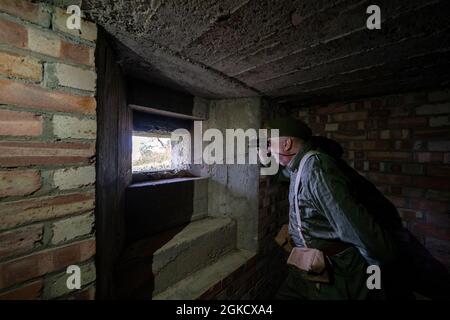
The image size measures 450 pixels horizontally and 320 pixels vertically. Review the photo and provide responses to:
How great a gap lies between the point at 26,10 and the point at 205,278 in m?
1.82

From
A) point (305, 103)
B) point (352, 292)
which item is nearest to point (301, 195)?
point (352, 292)

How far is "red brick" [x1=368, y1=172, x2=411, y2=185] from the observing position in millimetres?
2002

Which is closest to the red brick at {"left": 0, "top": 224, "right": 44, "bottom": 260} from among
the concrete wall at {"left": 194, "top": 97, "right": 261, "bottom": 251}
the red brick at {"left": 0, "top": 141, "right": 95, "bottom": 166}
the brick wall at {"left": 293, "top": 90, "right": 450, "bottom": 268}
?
the red brick at {"left": 0, "top": 141, "right": 95, "bottom": 166}

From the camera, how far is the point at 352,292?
4.36 ft

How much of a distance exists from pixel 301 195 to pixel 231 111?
1109 mm

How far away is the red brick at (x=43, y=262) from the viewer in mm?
730

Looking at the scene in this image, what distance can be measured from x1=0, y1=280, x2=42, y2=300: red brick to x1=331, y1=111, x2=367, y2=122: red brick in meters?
2.63

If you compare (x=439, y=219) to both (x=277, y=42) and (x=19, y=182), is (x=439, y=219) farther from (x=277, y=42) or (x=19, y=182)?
(x=19, y=182)

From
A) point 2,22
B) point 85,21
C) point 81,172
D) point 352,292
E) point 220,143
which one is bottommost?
point 352,292

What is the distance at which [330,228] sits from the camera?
4.39ft

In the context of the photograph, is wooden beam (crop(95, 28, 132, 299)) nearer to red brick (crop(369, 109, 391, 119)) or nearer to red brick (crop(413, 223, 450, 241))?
red brick (crop(369, 109, 391, 119))

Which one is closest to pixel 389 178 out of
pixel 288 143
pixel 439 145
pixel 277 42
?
pixel 439 145

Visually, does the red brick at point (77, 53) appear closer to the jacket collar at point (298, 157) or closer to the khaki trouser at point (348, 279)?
the jacket collar at point (298, 157)
